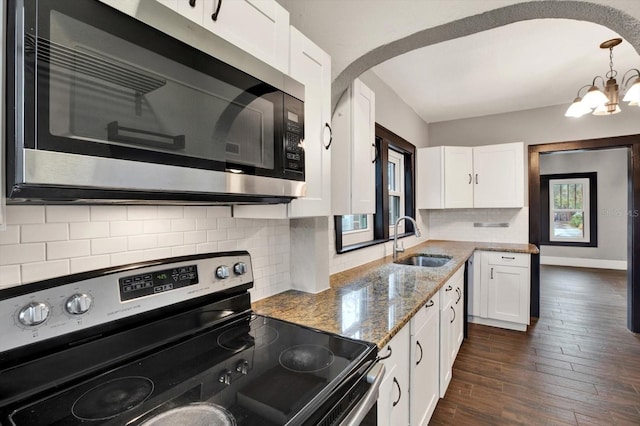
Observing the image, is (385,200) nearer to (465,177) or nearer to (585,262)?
(465,177)

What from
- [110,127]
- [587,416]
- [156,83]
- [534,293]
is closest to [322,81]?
[156,83]

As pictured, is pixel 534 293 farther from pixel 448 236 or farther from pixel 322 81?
pixel 322 81

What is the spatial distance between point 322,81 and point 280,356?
1.07 meters

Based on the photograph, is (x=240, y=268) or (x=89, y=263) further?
(x=240, y=268)

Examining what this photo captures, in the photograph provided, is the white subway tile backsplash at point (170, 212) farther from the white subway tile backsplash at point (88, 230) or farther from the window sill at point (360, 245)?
the window sill at point (360, 245)

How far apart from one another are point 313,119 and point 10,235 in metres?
0.97

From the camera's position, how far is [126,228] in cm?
98

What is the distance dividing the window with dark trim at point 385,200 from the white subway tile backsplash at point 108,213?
4.56 ft

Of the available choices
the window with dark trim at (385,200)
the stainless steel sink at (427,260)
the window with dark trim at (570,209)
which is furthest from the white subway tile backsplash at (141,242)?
the window with dark trim at (570,209)

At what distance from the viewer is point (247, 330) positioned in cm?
114

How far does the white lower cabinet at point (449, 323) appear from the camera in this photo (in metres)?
2.00

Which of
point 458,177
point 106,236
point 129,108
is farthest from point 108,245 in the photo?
point 458,177

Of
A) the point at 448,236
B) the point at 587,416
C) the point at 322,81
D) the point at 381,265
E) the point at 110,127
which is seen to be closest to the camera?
the point at 110,127

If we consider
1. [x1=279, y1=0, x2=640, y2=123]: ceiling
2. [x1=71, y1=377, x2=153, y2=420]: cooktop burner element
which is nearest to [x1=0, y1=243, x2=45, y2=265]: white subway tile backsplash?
[x1=71, y1=377, x2=153, y2=420]: cooktop burner element
